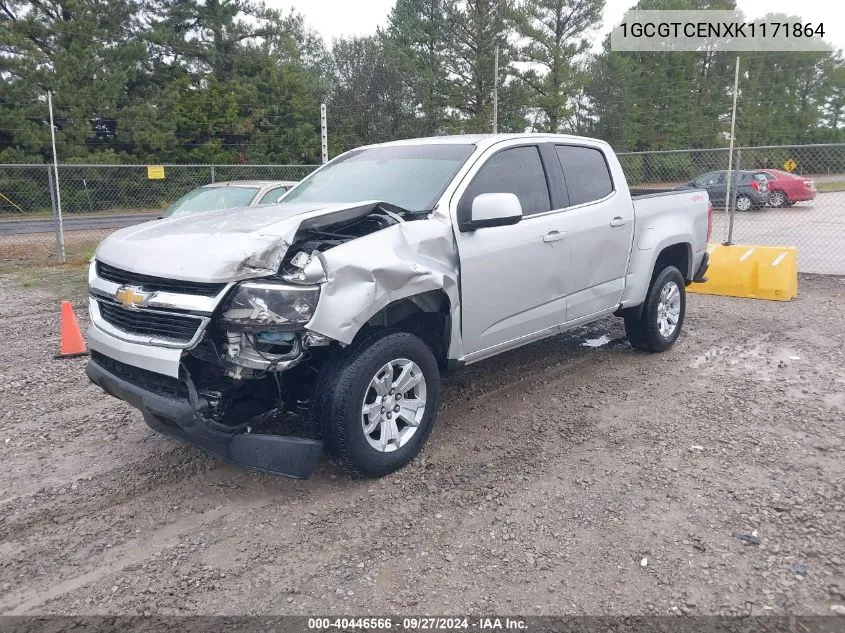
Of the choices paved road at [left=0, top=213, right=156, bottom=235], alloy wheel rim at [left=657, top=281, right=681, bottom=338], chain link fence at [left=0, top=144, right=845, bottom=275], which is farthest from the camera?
paved road at [left=0, top=213, right=156, bottom=235]

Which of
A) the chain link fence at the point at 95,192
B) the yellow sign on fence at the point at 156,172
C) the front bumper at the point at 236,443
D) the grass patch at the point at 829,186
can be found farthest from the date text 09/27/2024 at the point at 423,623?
the chain link fence at the point at 95,192

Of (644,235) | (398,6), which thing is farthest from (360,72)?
(644,235)

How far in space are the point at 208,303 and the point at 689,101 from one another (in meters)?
35.5

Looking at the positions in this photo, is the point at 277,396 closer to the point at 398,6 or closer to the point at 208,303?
the point at 208,303

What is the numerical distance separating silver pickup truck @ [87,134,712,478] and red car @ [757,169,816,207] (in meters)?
16.6

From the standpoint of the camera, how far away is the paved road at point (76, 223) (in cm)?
1989

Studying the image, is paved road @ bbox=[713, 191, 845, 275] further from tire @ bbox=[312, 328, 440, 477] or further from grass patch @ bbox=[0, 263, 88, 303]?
grass patch @ bbox=[0, 263, 88, 303]

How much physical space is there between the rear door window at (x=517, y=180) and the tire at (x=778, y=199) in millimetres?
16795

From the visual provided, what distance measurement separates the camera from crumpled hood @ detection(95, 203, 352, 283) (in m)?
3.37

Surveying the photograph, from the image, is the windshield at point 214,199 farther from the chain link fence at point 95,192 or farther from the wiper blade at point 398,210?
the chain link fence at point 95,192

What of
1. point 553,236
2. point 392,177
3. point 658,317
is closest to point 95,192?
point 392,177

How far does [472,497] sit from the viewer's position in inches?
149

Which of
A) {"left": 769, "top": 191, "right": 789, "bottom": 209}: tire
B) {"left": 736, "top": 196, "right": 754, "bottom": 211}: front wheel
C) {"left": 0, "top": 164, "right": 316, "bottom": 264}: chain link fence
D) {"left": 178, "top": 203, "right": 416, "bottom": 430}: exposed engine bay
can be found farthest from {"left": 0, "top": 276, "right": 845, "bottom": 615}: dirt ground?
{"left": 0, "top": 164, "right": 316, "bottom": 264}: chain link fence

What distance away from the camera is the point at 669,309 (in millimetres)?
6547
